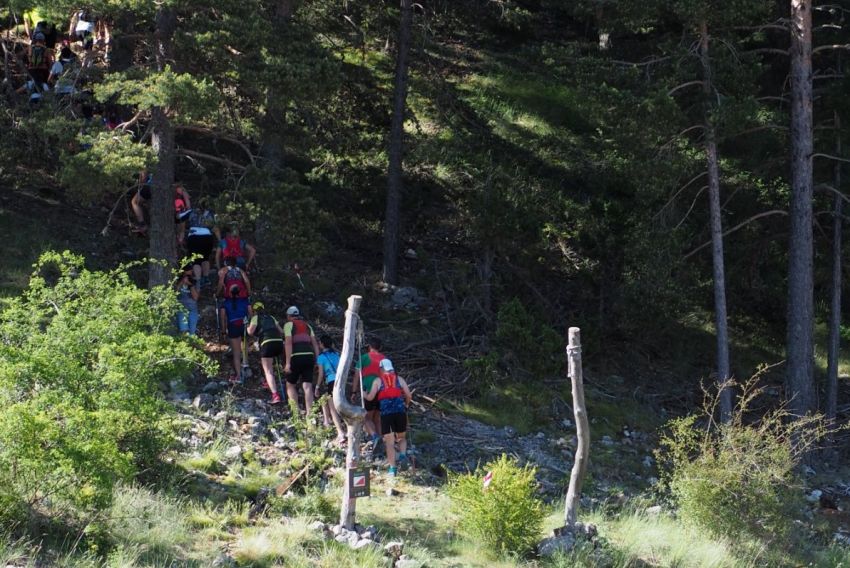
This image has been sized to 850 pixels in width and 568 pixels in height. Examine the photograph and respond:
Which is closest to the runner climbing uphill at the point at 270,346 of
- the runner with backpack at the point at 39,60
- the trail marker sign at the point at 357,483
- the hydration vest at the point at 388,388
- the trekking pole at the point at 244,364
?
the trekking pole at the point at 244,364

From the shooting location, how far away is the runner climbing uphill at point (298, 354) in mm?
12781

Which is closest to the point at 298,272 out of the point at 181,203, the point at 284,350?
the point at 181,203

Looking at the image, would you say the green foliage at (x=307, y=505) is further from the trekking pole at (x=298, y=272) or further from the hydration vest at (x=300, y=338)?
the trekking pole at (x=298, y=272)

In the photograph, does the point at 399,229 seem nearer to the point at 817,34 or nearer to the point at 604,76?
the point at 604,76

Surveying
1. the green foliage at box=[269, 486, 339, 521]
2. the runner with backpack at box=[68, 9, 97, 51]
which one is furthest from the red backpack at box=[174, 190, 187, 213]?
the green foliage at box=[269, 486, 339, 521]

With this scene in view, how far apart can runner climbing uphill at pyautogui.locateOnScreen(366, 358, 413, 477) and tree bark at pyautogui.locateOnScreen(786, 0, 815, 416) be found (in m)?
7.66

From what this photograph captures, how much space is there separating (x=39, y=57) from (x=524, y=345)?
10055 mm

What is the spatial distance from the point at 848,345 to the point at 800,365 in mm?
4512

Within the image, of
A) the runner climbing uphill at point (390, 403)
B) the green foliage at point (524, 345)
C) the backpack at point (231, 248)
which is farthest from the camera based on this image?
the green foliage at point (524, 345)

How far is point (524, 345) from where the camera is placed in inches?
636

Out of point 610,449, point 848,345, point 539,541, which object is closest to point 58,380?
point 539,541

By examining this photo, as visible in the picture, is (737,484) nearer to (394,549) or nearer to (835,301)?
(394,549)

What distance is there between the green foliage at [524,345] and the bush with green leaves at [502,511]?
6189mm

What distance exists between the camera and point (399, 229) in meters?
18.9
